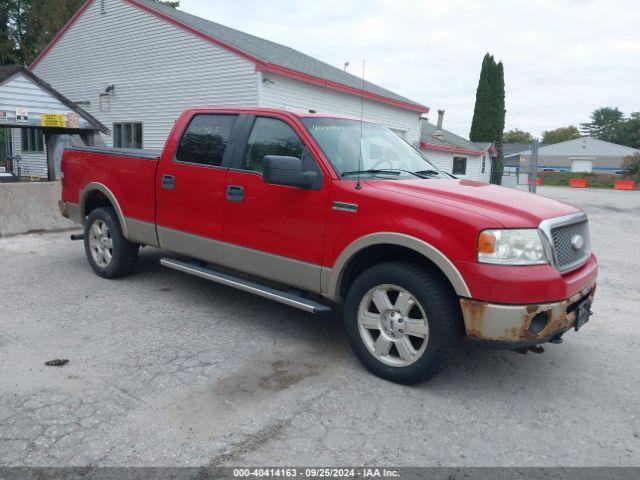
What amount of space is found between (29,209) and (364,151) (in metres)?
7.05

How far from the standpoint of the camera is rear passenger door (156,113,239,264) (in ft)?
15.8

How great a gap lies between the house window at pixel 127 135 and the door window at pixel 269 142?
1556 cm

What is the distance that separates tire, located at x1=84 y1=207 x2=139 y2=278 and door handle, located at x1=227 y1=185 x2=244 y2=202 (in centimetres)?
189

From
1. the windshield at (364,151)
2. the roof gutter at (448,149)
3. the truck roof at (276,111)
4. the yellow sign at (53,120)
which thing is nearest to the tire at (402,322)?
the windshield at (364,151)

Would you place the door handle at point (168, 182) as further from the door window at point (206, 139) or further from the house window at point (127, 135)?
the house window at point (127, 135)

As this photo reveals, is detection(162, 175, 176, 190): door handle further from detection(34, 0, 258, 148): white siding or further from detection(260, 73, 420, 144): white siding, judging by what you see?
detection(34, 0, 258, 148): white siding

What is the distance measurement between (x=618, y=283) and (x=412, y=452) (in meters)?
5.61

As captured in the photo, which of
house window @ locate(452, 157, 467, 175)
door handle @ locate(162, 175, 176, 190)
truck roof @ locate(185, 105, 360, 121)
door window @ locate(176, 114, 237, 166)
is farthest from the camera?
house window @ locate(452, 157, 467, 175)

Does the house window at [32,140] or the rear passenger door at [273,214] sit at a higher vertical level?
the house window at [32,140]

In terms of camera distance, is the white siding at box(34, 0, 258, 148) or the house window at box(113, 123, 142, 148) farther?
the house window at box(113, 123, 142, 148)

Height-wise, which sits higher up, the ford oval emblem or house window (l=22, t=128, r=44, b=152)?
house window (l=22, t=128, r=44, b=152)

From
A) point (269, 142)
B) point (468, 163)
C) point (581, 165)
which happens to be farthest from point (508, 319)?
point (581, 165)

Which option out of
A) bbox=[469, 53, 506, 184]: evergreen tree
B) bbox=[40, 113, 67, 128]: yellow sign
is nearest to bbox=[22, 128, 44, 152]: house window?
bbox=[40, 113, 67, 128]: yellow sign

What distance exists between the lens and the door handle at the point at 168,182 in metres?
5.14
